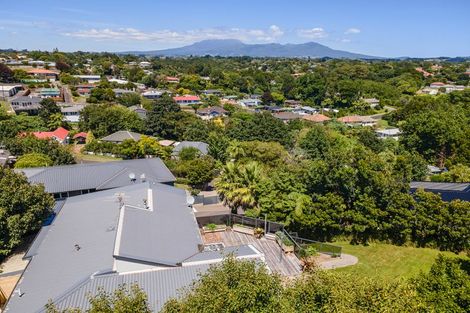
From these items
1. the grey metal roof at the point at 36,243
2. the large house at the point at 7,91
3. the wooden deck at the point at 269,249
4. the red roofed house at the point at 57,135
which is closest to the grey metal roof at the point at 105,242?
the grey metal roof at the point at 36,243

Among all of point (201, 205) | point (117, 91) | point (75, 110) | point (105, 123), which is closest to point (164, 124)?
point (105, 123)

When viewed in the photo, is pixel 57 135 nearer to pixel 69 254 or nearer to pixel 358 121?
pixel 69 254

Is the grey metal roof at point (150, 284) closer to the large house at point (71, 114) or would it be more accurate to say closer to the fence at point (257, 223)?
the fence at point (257, 223)

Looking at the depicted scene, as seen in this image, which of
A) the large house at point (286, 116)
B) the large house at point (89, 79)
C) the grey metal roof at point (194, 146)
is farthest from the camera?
the large house at point (89, 79)

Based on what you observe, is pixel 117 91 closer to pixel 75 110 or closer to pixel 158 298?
pixel 75 110

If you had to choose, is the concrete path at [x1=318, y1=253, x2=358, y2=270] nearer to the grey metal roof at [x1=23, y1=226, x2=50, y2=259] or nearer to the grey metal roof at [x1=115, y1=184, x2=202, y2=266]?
the grey metal roof at [x1=115, y1=184, x2=202, y2=266]

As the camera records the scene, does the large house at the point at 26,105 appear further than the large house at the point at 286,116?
No
